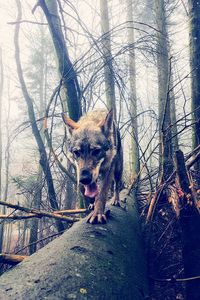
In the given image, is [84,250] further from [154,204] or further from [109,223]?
[154,204]

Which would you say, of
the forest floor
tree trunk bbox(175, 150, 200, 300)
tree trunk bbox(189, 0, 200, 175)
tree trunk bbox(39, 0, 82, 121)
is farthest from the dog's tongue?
tree trunk bbox(189, 0, 200, 175)

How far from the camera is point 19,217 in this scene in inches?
152

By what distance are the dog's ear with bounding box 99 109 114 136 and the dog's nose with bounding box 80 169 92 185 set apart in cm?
99

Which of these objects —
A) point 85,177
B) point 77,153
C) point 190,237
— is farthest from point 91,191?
point 190,237

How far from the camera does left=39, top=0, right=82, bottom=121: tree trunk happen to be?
4977mm

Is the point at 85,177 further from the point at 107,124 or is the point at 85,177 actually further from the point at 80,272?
the point at 80,272

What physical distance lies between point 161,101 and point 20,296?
9.24m

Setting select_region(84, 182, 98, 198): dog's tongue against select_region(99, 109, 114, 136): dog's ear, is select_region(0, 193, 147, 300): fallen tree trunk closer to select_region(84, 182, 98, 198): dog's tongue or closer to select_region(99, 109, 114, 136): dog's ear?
select_region(84, 182, 98, 198): dog's tongue

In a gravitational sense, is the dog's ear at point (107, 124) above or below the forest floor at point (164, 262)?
above

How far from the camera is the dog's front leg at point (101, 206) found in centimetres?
291

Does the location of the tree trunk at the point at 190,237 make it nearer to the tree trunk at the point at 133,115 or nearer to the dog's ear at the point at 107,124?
the dog's ear at the point at 107,124

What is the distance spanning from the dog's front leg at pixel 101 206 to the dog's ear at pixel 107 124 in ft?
2.24

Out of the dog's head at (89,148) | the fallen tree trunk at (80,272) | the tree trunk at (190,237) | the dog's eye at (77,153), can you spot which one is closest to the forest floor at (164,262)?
the tree trunk at (190,237)

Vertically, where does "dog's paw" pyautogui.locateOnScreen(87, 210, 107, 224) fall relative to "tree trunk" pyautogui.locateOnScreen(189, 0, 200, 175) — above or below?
below
